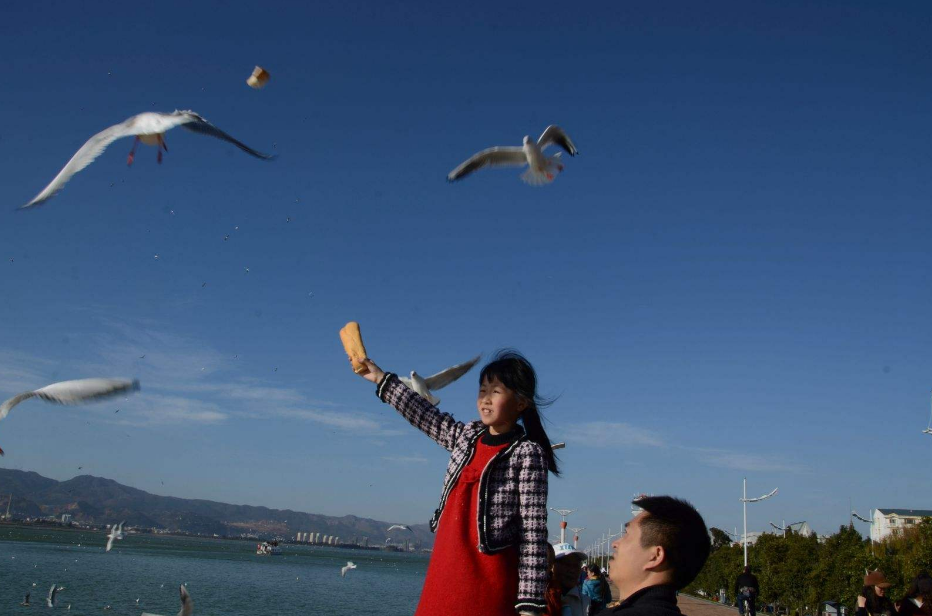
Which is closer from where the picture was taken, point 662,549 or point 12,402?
point 662,549

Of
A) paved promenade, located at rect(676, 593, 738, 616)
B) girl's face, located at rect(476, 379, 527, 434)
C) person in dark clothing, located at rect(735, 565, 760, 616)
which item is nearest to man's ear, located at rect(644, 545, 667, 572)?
girl's face, located at rect(476, 379, 527, 434)

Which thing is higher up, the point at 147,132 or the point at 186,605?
the point at 147,132

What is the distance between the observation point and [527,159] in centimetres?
724

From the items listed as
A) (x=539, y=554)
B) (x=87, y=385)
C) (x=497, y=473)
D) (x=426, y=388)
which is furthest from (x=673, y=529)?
(x=87, y=385)

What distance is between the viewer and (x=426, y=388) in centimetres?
355

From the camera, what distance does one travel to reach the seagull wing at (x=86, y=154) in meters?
3.84

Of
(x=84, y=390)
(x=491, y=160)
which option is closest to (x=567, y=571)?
(x=84, y=390)

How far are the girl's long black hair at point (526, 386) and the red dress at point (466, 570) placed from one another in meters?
0.27

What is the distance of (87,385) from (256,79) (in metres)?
2.18

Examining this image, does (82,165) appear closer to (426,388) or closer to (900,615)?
(426,388)

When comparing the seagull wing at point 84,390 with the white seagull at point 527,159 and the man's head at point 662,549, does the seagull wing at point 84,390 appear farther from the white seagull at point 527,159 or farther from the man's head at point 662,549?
the white seagull at point 527,159

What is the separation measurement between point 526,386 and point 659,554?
92 cm

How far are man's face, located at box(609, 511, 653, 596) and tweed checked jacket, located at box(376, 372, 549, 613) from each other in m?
0.38

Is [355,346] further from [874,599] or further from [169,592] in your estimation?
[169,592]
